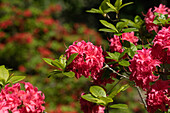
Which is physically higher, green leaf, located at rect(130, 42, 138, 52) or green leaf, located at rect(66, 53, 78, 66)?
green leaf, located at rect(130, 42, 138, 52)

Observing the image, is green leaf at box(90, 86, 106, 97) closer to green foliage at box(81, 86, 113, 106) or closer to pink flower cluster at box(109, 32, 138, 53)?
green foliage at box(81, 86, 113, 106)

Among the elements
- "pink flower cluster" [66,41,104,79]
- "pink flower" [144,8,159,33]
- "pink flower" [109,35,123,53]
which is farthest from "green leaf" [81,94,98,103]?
"pink flower" [144,8,159,33]

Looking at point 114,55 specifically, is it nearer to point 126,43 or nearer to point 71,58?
point 126,43

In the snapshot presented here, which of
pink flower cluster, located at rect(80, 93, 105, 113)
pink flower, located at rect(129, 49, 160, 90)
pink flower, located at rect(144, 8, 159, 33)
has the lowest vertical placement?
pink flower cluster, located at rect(80, 93, 105, 113)

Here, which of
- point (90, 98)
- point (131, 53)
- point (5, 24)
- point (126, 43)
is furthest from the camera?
point (5, 24)

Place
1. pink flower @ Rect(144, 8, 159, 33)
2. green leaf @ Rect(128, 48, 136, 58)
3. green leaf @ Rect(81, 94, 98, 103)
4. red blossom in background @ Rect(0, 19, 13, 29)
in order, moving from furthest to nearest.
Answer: red blossom in background @ Rect(0, 19, 13, 29) → pink flower @ Rect(144, 8, 159, 33) → green leaf @ Rect(128, 48, 136, 58) → green leaf @ Rect(81, 94, 98, 103)

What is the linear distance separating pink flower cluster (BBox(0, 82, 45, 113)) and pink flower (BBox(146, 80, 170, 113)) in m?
0.53

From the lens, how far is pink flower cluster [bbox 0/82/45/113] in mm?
1074

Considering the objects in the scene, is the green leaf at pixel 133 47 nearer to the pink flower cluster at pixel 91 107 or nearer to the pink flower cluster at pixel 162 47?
the pink flower cluster at pixel 162 47

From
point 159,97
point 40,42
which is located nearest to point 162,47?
point 159,97

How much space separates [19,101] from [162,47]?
2.31 feet

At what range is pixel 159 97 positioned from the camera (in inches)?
46.5

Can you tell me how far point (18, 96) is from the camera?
1101 millimetres

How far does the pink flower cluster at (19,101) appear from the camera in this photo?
3.52ft
